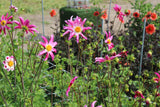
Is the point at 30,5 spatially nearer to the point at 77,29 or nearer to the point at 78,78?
the point at 78,78

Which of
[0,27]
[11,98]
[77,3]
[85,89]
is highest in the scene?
[77,3]

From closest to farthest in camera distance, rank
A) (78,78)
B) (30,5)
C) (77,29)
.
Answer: (77,29) < (78,78) < (30,5)

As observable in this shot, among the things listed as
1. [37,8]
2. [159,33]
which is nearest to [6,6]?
[37,8]

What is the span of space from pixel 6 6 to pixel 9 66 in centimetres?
1000

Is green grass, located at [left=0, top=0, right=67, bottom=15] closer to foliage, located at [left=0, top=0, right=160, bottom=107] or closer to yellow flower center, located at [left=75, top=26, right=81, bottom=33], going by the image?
foliage, located at [left=0, top=0, right=160, bottom=107]

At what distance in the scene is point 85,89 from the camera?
2016 mm

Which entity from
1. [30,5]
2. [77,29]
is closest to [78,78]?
[77,29]

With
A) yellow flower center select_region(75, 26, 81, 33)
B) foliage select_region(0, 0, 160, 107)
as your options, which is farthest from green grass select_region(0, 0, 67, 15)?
yellow flower center select_region(75, 26, 81, 33)

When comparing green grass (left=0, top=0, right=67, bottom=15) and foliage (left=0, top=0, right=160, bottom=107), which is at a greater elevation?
green grass (left=0, top=0, right=67, bottom=15)

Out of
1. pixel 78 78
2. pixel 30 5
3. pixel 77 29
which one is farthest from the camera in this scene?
pixel 30 5

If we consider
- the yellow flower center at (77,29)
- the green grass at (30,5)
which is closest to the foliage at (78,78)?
the yellow flower center at (77,29)

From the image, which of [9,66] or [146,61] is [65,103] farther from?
[146,61]

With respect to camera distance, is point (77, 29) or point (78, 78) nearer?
point (77, 29)

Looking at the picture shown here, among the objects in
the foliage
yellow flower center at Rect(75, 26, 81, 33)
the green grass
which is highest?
the green grass
